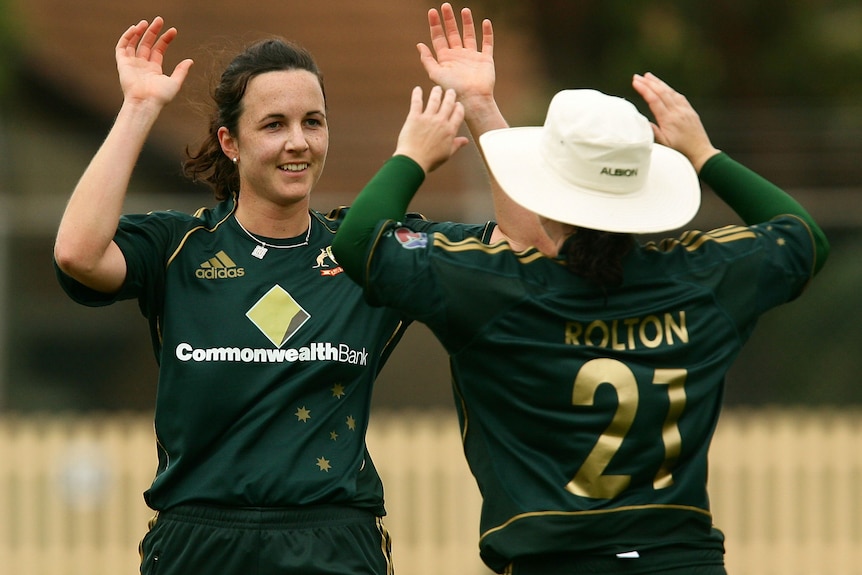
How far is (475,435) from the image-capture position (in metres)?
3.19

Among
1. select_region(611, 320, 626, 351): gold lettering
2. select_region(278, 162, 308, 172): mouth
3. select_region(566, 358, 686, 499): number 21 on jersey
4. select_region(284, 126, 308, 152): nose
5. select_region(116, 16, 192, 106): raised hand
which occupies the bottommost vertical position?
select_region(566, 358, 686, 499): number 21 on jersey

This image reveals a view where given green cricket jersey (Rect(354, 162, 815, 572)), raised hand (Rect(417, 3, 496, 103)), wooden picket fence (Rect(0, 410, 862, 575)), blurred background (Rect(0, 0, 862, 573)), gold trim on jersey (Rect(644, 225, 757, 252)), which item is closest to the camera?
green cricket jersey (Rect(354, 162, 815, 572))

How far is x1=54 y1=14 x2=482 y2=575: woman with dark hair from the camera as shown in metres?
3.58

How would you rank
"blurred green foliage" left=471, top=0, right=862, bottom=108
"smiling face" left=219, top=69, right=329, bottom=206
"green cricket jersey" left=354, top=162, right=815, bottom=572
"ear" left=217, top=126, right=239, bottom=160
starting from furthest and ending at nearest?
"blurred green foliage" left=471, top=0, right=862, bottom=108 → "ear" left=217, top=126, right=239, bottom=160 → "smiling face" left=219, top=69, right=329, bottom=206 → "green cricket jersey" left=354, top=162, right=815, bottom=572

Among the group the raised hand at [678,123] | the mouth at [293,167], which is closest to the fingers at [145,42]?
the mouth at [293,167]

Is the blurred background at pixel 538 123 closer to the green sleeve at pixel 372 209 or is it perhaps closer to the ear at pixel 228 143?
the ear at pixel 228 143

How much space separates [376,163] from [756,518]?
4.71 meters

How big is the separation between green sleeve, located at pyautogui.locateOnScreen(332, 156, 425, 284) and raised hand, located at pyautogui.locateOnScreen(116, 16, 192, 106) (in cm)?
83

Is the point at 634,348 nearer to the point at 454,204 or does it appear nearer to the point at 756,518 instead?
the point at 756,518

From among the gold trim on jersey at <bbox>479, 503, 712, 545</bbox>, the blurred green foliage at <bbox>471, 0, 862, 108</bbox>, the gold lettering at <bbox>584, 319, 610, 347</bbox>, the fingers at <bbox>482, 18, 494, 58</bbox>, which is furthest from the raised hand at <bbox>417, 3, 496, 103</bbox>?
the blurred green foliage at <bbox>471, 0, 862, 108</bbox>

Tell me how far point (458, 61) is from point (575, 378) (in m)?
1.01

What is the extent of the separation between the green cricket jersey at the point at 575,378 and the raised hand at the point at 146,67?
3.13ft

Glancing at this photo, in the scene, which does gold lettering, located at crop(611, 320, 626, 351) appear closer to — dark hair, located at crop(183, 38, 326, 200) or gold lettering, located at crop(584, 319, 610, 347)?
gold lettering, located at crop(584, 319, 610, 347)

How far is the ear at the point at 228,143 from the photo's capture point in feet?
12.9
